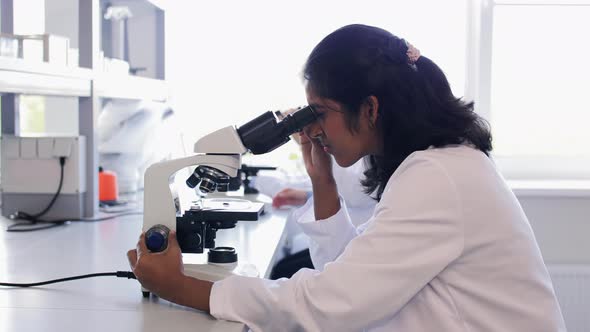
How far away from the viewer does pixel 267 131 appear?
3.59 ft

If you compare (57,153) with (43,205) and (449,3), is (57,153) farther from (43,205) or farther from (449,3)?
(449,3)

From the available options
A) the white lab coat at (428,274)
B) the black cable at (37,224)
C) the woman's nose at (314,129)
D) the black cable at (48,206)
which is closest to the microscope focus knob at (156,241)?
the white lab coat at (428,274)

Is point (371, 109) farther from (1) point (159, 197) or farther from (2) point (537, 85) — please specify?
(2) point (537, 85)

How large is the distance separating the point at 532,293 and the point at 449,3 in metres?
2.26

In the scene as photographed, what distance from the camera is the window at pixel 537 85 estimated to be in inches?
120

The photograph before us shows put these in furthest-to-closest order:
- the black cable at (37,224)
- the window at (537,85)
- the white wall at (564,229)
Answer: the window at (537,85), the white wall at (564,229), the black cable at (37,224)

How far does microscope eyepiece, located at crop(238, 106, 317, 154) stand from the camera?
43.0 inches

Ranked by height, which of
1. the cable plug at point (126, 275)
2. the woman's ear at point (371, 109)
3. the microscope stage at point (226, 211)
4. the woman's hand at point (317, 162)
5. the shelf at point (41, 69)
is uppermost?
the shelf at point (41, 69)

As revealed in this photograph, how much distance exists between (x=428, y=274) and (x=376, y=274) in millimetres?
92

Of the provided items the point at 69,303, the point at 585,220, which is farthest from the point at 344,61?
the point at 585,220

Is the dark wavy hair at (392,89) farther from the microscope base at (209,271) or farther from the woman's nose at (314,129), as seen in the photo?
the microscope base at (209,271)

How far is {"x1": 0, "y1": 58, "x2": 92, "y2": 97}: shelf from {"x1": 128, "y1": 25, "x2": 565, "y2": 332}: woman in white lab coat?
716mm

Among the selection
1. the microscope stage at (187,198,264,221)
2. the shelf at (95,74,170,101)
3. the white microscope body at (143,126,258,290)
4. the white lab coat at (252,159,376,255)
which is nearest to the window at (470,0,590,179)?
the white lab coat at (252,159,376,255)

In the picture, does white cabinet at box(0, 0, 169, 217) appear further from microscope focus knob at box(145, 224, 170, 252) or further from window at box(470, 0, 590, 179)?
window at box(470, 0, 590, 179)
